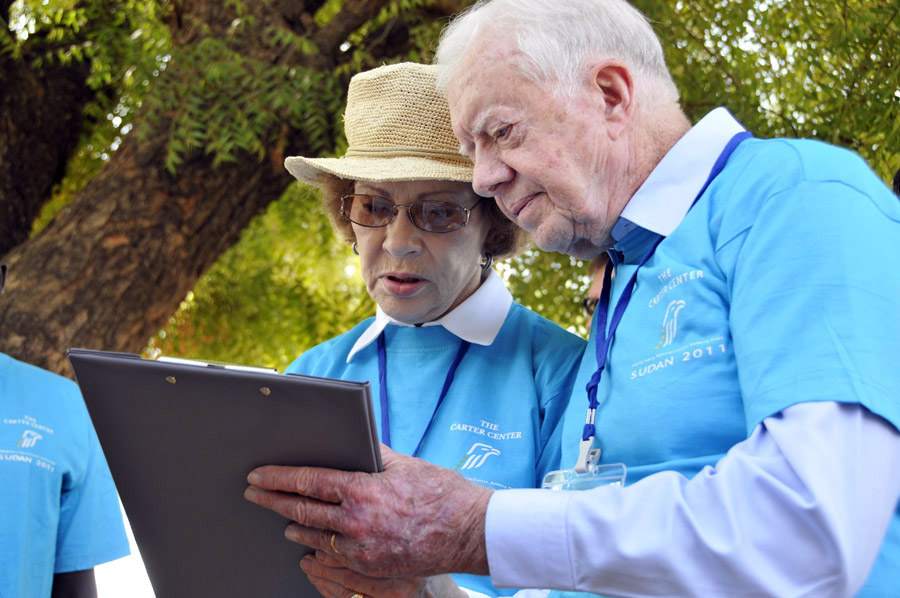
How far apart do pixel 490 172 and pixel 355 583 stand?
0.79 metres

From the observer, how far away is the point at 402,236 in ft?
6.96

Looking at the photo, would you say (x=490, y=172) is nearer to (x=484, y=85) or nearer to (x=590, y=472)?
(x=484, y=85)

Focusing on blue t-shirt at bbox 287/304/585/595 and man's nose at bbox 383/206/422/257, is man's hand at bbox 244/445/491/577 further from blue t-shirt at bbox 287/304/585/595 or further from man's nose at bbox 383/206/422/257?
man's nose at bbox 383/206/422/257

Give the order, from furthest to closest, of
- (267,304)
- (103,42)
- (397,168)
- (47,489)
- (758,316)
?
(267,304) → (103,42) → (47,489) → (397,168) → (758,316)

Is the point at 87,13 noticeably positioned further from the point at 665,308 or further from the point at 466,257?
the point at 665,308

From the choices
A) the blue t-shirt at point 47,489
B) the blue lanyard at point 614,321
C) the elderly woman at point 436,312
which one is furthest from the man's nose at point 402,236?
the blue t-shirt at point 47,489

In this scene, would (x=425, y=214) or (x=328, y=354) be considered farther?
(x=328, y=354)

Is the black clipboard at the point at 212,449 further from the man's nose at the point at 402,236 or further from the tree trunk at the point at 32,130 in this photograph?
the tree trunk at the point at 32,130

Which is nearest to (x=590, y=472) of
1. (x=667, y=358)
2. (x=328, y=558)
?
(x=667, y=358)

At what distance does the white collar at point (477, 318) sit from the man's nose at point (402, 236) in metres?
0.20

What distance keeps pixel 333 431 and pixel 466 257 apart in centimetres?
89

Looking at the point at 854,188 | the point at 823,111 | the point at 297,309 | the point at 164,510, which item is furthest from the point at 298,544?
the point at 297,309

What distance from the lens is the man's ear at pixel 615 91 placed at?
1.63m

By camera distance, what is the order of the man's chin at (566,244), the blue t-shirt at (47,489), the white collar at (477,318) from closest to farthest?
the man's chin at (566,244), the white collar at (477,318), the blue t-shirt at (47,489)
